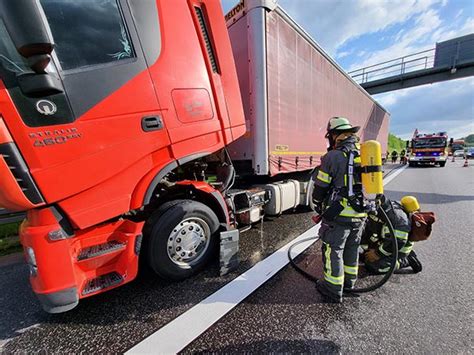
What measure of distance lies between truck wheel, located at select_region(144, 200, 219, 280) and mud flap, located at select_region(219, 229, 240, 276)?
0.57 ft

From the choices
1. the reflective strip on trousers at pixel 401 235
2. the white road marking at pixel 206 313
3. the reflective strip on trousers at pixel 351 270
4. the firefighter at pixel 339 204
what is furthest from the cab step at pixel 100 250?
the reflective strip on trousers at pixel 401 235

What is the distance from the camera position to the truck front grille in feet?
4.80

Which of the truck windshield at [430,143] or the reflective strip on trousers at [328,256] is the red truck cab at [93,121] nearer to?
the reflective strip on trousers at [328,256]

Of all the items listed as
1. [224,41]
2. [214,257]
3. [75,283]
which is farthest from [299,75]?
[75,283]

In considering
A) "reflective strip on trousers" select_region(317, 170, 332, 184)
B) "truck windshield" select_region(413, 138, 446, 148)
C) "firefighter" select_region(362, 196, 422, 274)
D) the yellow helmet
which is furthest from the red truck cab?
"truck windshield" select_region(413, 138, 446, 148)

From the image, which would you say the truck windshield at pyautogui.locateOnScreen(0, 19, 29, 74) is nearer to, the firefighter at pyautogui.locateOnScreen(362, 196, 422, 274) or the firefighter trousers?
the firefighter trousers

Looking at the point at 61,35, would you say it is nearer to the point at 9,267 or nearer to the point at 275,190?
the point at 9,267

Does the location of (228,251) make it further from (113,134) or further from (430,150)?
(430,150)

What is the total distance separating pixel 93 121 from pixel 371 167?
243cm

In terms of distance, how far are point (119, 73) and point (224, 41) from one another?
4.42 feet

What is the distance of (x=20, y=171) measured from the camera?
1.52 m

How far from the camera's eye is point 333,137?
2303 millimetres

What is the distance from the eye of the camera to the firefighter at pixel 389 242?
97.6 inches

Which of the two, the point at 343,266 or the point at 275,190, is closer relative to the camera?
the point at 343,266
